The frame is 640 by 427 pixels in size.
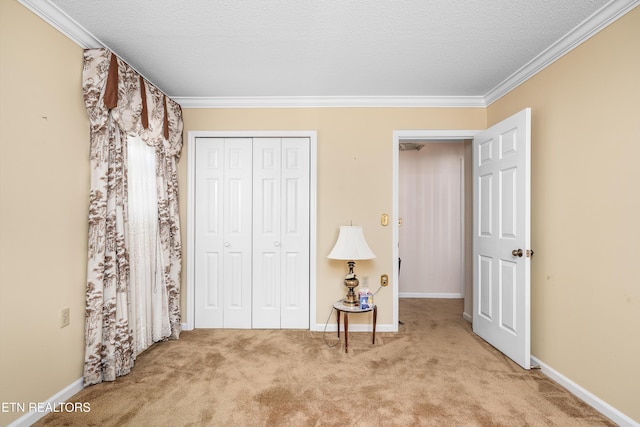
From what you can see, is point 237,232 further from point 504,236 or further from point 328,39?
point 504,236

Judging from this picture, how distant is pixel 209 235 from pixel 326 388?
2.08 metres

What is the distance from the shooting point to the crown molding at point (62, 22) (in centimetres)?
187

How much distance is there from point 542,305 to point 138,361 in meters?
3.45

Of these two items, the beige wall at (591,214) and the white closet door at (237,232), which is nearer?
the beige wall at (591,214)

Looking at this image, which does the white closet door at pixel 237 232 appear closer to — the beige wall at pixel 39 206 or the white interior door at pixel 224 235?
the white interior door at pixel 224 235

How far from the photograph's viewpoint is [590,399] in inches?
81.4

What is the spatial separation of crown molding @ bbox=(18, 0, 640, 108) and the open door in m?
0.44

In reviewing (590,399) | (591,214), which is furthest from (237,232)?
(590,399)

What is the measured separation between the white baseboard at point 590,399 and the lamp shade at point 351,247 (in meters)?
1.64

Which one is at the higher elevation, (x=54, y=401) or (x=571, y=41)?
(x=571, y=41)

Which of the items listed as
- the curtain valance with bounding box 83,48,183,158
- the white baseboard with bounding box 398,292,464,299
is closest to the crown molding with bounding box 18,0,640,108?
the curtain valance with bounding box 83,48,183,158

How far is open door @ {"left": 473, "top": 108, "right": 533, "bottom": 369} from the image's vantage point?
8.30ft

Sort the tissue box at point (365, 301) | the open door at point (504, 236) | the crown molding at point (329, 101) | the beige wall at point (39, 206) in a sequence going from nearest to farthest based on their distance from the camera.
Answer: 1. the beige wall at point (39, 206)
2. the open door at point (504, 236)
3. the tissue box at point (365, 301)
4. the crown molding at point (329, 101)

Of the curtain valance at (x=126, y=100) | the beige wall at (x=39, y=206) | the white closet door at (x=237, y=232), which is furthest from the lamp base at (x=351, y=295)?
the curtain valance at (x=126, y=100)
